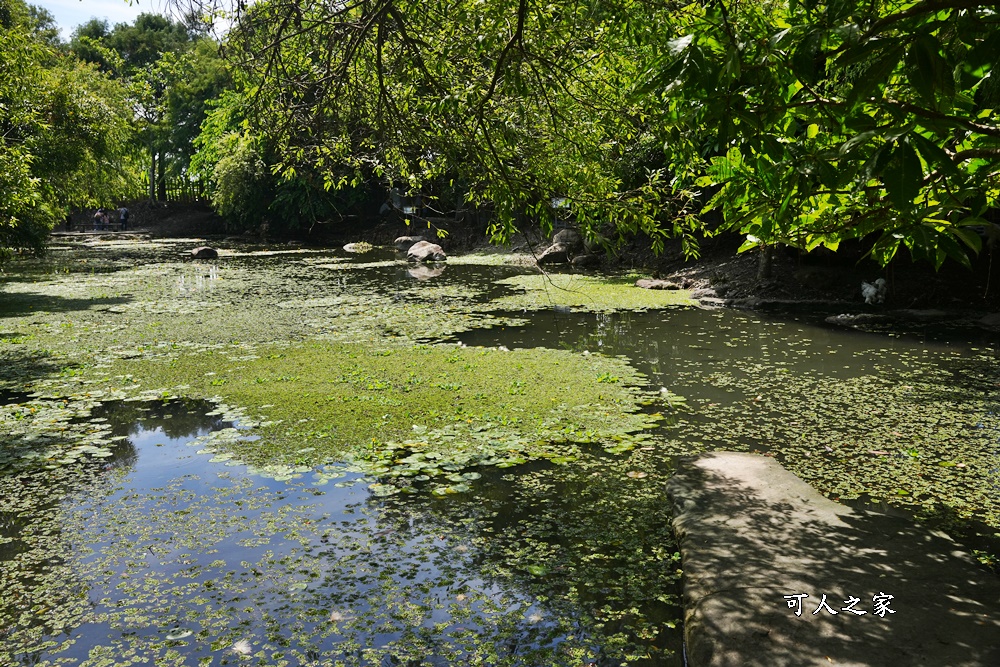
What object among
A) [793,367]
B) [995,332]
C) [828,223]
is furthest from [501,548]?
[995,332]

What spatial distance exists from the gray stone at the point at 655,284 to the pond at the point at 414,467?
363 cm

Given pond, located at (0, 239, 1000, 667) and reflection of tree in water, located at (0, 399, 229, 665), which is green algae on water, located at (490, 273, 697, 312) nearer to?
pond, located at (0, 239, 1000, 667)

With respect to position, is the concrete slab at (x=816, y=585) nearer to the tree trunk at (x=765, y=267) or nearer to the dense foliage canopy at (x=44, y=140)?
the dense foliage canopy at (x=44, y=140)

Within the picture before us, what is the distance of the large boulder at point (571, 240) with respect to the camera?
20234 mm

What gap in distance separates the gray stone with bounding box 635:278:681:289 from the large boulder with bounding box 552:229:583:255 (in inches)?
200

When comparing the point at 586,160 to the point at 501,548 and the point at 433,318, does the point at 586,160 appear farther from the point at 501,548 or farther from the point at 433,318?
the point at 433,318

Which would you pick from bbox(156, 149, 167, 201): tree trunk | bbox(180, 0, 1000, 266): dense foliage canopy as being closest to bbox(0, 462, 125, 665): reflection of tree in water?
bbox(180, 0, 1000, 266): dense foliage canopy

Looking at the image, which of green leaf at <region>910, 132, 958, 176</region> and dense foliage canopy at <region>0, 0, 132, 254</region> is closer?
green leaf at <region>910, 132, 958, 176</region>

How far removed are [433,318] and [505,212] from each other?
25.3 feet

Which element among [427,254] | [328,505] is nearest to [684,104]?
[328,505]

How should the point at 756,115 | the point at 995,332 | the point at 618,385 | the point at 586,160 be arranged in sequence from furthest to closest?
the point at 995,332
the point at 618,385
the point at 586,160
the point at 756,115

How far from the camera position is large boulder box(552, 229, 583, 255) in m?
20.2

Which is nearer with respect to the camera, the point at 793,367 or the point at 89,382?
the point at 89,382

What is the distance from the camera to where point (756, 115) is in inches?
98.1
